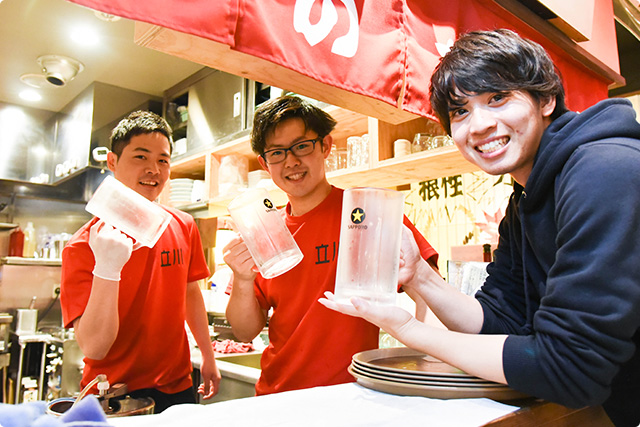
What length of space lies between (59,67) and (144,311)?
3.57m

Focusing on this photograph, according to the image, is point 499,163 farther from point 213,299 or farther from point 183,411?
point 213,299

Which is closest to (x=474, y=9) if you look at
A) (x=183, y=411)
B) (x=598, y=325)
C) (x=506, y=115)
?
(x=506, y=115)

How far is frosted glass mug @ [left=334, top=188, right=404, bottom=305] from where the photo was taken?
962mm

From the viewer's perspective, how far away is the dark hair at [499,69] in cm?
106

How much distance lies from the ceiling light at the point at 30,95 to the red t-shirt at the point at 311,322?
4.66 meters

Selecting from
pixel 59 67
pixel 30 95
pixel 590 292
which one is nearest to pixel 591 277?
pixel 590 292

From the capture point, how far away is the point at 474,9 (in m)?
1.78

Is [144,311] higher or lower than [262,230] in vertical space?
lower

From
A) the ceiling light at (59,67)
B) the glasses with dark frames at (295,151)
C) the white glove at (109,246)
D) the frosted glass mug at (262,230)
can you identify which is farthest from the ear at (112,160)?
the ceiling light at (59,67)

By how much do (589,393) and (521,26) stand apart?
167 cm

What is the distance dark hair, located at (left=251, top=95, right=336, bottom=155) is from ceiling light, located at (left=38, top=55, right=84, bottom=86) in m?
3.42

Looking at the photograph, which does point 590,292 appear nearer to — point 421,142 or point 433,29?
point 433,29

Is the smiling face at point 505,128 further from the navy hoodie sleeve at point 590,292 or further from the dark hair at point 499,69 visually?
the navy hoodie sleeve at point 590,292

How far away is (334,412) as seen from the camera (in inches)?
33.6
